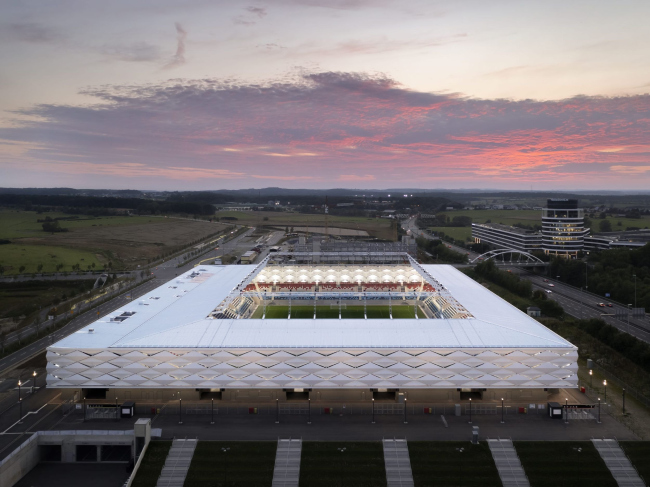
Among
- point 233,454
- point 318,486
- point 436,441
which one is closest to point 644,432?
point 436,441

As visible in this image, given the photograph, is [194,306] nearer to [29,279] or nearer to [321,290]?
[321,290]

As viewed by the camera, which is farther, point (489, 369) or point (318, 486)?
point (489, 369)

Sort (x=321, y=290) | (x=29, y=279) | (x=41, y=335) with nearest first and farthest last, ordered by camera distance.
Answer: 1. (x=41, y=335)
2. (x=321, y=290)
3. (x=29, y=279)

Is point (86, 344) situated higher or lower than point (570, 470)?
higher

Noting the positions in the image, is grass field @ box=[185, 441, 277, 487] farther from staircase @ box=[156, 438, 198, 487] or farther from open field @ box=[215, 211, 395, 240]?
open field @ box=[215, 211, 395, 240]

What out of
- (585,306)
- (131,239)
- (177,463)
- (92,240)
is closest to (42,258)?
(92,240)

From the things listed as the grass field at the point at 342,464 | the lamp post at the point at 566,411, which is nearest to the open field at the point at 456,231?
the lamp post at the point at 566,411

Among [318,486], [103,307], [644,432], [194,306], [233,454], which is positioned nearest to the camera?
[318,486]
